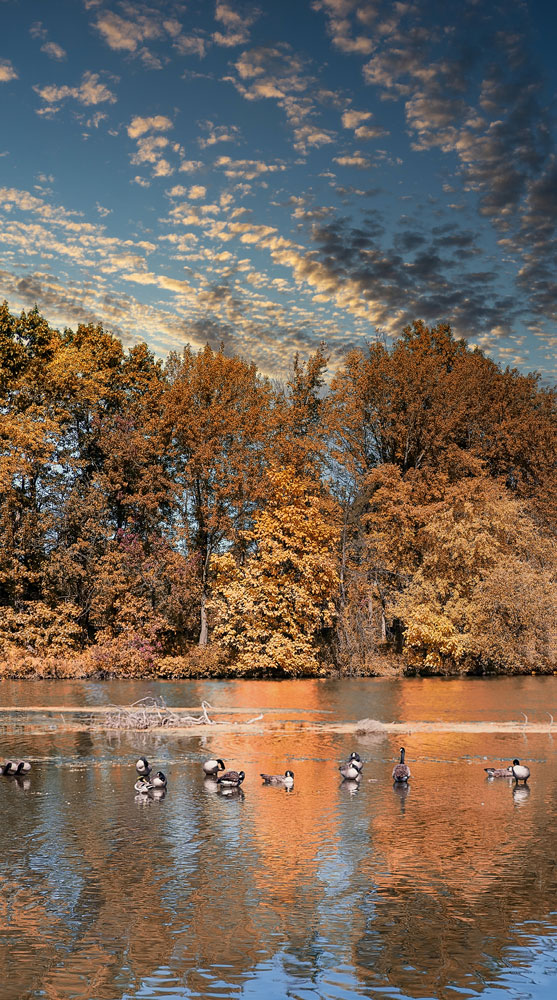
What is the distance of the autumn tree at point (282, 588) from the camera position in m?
53.4

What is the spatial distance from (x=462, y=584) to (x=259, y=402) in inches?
839

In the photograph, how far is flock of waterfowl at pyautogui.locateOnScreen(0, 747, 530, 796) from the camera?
2072 centimetres

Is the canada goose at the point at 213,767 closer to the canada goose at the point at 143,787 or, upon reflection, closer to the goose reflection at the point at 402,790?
the canada goose at the point at 143,787

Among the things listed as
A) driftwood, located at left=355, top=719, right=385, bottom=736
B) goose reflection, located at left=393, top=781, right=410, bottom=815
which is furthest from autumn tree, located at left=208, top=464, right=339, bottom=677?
goose reflection, located at left=393, top=781, right=410, bottom=815

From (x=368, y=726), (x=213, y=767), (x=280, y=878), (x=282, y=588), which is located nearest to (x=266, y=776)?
(x=213, y=767)

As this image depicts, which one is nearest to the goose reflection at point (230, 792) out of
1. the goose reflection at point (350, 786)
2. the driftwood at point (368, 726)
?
the goose reflection at point (350, 786)

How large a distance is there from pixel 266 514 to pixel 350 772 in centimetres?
3573

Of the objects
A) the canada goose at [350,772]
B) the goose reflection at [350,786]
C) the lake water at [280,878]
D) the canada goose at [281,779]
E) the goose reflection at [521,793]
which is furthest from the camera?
the canada goose at [350,772]

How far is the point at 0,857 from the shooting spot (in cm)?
1520

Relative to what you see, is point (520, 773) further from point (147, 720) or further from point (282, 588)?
point (282, 588)

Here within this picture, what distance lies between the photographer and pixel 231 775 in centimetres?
2083

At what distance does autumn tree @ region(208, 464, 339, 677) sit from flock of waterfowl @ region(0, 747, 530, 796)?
29.7 meters

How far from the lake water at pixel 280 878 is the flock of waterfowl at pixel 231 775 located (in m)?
0.34

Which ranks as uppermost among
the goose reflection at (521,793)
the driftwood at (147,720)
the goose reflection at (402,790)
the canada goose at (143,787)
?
the driftwood at (147,720)
